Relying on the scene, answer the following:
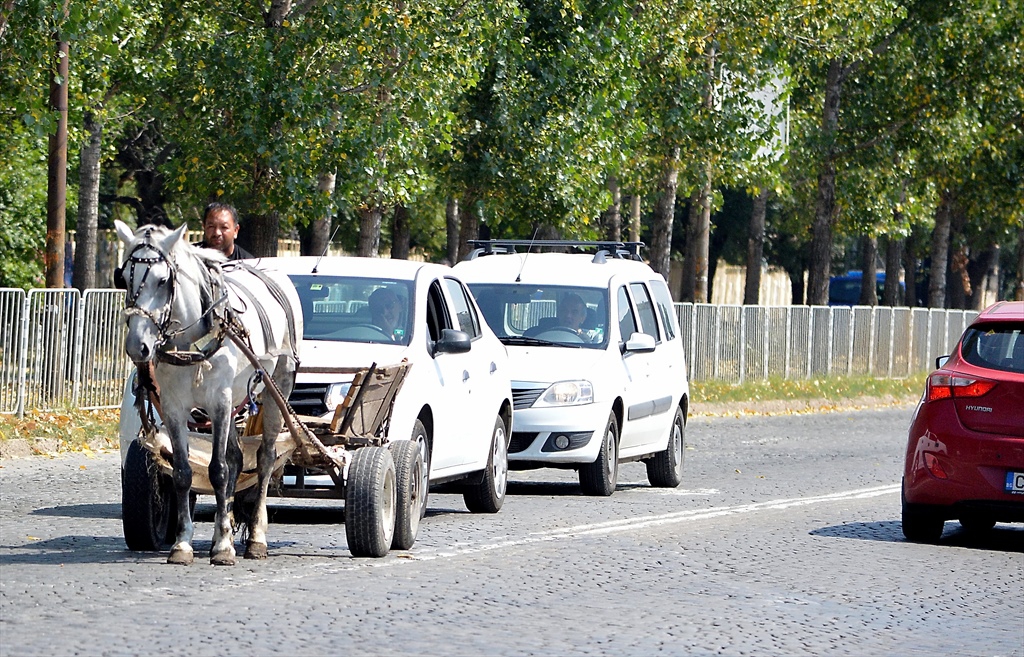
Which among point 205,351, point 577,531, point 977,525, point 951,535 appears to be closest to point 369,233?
point 977,525

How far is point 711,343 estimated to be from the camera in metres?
33.8

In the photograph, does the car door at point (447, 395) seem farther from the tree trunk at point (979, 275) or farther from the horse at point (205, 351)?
the tree trunk at point (979, 275)

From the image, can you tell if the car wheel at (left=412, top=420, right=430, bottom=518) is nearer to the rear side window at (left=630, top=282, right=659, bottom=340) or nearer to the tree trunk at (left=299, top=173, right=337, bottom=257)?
the rear side window at (left=630, top=282, right=659, bottom=340)

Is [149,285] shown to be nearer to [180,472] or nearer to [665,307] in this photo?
[180,472]

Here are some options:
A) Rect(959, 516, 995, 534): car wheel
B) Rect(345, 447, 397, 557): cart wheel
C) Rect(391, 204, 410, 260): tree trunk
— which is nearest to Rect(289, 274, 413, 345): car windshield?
Rect(345, 447, 397, 557): cart wheel

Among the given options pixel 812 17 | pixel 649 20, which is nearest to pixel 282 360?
pixel 649 20

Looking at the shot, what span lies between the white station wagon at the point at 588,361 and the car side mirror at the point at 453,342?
3157 millimetres

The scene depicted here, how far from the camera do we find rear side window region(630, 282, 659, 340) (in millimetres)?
17000

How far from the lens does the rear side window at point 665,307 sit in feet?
58.1

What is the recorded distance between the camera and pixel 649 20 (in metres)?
31.6

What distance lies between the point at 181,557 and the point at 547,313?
683 centimetres

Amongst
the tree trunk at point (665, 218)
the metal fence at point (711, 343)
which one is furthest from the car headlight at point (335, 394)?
the tree trunk at point (665, 218)

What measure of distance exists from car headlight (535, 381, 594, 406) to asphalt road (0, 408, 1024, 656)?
82 centimetres

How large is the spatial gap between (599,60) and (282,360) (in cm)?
1986
